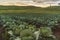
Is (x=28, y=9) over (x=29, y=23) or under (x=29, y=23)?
over

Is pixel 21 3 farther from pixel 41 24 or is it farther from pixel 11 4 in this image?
pixel 41 24

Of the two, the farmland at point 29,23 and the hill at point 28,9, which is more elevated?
the hill at point 28,9

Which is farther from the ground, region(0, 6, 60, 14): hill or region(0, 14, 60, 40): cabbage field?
region(0, 6, 60, 14): hill

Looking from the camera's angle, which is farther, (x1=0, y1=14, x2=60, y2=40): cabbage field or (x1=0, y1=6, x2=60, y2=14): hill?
(x1=0, y1=6, x2=60, y2=14): hill

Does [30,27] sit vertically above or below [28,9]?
below

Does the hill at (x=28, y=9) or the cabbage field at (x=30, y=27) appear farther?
the hill at (x=28, y=9)

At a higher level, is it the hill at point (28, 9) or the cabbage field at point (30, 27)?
the hill at point (28, 9)

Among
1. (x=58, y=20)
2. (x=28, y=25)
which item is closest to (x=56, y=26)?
(x=58, y=20)

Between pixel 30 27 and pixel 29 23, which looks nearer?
pixel 30 27

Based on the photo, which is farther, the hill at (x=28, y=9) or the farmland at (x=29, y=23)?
the hill at (x=28, y=9)
